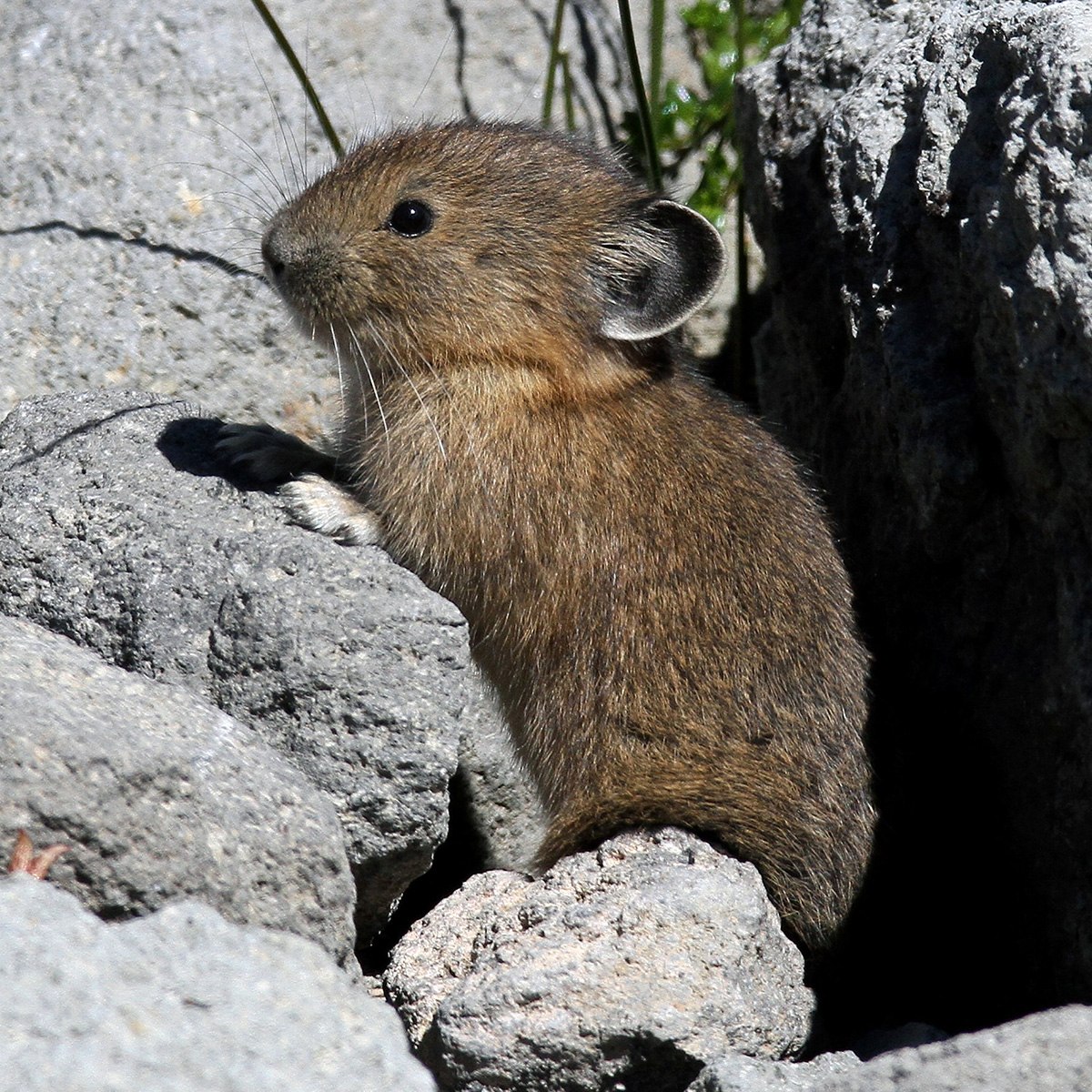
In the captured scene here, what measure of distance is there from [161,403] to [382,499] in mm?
1078

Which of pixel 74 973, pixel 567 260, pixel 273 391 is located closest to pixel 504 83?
pixel 273 391

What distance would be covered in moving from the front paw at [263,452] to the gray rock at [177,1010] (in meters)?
2.66

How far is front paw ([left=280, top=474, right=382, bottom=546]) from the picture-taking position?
5645 millimetres

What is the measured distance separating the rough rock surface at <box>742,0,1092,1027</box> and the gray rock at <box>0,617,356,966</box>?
2.34 meters

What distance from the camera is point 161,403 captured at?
6.19 metres

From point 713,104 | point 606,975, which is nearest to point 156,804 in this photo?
point 606,975

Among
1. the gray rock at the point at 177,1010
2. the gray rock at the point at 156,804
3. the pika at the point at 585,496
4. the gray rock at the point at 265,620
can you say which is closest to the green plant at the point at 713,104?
the pika at the point at 585,496

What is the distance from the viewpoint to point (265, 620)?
4.99 meters

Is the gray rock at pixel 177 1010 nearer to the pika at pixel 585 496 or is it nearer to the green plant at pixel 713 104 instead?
the pika at pixel 585 496

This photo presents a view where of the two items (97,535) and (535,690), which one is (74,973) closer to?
(97,535)

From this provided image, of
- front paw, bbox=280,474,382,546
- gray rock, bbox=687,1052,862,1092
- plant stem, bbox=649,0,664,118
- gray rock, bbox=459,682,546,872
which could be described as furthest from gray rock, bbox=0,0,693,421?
gray rock, bbox=687,1052,862,1092

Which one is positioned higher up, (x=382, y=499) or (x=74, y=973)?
(x=74, y=973)

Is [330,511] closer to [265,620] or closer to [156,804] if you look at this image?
[265,620]

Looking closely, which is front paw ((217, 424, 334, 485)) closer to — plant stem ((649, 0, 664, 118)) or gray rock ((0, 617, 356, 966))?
gray rock ((0, 617, 356, 966))
